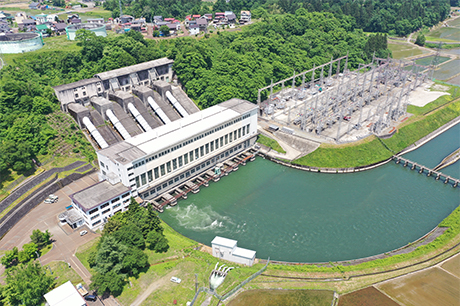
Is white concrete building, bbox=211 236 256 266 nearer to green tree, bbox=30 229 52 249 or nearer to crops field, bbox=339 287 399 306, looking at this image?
crops field, bbox=339 287 399 306

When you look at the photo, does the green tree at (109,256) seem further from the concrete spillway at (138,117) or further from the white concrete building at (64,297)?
the concrete spillway at (138,117)

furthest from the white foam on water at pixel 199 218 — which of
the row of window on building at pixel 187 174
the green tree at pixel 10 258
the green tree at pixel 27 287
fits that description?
the green tree at pixel 10 258

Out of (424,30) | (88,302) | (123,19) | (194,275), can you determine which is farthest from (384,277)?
(424,30)

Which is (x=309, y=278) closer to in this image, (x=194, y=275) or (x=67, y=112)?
(x=194, y=275)

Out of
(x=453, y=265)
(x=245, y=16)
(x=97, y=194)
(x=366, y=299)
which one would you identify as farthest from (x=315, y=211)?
(x=245, y=16)

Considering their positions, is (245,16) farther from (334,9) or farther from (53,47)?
(53,47)

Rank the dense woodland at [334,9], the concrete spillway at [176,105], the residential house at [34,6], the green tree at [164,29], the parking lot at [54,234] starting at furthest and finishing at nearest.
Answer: the residential house at [34,6] < the dense woodland at [334,9] < the green tree at [164,29] < the concrete spillway at [176,105] < the parking lot at [54,234]
